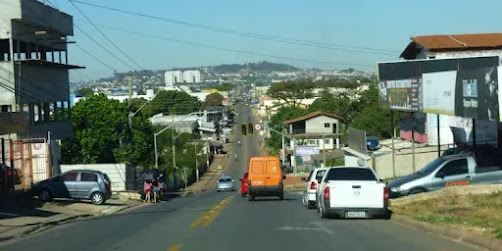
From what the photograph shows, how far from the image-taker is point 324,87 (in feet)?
435

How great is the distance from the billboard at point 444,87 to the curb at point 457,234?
22.9ft

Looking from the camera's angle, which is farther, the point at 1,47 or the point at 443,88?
the point at 1,47

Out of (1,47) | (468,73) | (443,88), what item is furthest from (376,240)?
(1,47)

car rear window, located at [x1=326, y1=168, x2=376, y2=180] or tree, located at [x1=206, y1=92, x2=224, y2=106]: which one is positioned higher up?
tree, located at [x1=206, y1=92, x2=224, y2=106]

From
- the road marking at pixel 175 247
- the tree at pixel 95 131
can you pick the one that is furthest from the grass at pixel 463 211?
the tree at pixel 95 131

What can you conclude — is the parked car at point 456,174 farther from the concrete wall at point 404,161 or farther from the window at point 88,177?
the concrete wall at point 404,161

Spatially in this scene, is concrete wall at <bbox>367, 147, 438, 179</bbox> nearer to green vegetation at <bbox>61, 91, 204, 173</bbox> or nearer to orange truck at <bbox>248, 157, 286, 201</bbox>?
orange truck at <bbox>248, 157, 286, 201</bbox>

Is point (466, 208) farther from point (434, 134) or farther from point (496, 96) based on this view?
point (434, 134)

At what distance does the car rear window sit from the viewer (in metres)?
20.0

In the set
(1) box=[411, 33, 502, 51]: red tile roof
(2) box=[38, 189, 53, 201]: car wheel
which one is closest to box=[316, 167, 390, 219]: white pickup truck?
(2) box=[38, 189, 53, 201]: car wheel

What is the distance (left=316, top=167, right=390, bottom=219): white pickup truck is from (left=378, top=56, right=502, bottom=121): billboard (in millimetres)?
5680

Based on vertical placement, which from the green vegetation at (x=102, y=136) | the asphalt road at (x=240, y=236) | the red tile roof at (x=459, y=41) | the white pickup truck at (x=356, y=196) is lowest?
the asphalt road at (x=240, y=236)

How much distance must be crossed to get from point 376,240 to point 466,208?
5.38 m

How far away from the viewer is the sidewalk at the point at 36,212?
816 inches
